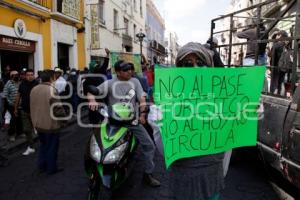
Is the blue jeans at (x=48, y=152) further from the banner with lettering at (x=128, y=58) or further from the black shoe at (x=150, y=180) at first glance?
the banner with lettering at (x=128, y=58)

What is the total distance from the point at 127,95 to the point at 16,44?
8559mm

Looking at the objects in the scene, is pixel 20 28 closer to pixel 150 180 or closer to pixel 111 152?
pixel 150 180

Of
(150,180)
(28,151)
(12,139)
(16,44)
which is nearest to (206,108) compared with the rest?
(150,180)

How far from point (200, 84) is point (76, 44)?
15299mm

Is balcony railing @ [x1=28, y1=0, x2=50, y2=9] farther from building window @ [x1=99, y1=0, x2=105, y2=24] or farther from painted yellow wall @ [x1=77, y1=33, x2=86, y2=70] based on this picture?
building window @ [x1=99, y1=0, x2=105, y2=24]

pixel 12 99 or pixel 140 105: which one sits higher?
pixel 140 105

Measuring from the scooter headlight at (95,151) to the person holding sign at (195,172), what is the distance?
1697 mm

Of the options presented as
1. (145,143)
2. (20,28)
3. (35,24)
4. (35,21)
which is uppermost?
(35,21)

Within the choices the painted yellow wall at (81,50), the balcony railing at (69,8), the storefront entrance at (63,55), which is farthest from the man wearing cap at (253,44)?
the painted yellow wall at (81,50)

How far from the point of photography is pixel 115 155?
4051mm

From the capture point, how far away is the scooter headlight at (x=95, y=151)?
4.01 metres

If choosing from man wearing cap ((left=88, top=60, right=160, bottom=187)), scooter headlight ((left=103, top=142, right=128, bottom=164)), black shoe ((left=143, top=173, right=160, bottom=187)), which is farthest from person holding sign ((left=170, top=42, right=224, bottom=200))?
black shoe ((left=143, top=173, right=160, bottom=187))

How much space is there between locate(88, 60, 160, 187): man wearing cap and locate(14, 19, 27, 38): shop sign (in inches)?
327

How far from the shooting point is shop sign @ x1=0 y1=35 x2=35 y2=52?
11.2 meters
